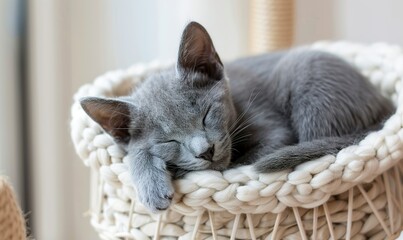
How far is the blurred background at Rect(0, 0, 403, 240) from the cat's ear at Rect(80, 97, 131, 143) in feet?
1.69

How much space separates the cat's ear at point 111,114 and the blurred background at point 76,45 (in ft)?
1.69

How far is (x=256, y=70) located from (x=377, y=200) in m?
0.49

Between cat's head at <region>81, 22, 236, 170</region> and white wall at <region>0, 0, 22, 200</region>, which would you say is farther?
white wall at <region>0, 0, 22, 200</region>

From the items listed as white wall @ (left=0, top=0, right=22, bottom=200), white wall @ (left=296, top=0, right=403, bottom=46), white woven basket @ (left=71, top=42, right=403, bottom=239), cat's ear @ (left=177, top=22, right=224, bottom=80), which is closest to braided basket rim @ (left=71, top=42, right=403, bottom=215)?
white woven basket @ (left=71, top=42, right=403, bottom=239)

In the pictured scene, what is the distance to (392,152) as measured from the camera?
0.96 metres

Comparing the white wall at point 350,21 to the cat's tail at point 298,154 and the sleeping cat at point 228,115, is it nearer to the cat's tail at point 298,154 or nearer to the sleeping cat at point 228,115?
the sleeping cat at point 228,115

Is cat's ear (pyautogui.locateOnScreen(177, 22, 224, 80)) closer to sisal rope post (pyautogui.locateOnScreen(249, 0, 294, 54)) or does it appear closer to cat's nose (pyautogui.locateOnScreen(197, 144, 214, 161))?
cat's nose (pyautogui.locateOnScreen(197, 144, 214, 161))

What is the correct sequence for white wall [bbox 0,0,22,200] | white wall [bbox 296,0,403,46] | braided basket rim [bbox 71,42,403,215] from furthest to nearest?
white wall [bbox 296,0,403,46] → white wall [bbox 0,0,22,200] → braided basket rim [bbox 71,42,403,215]

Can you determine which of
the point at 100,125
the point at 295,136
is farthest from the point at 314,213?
the point at 100,125

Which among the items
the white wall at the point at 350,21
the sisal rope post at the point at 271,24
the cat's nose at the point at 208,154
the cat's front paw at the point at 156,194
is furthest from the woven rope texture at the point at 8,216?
the white wall at the point at 350,21

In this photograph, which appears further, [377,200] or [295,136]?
[295,136]

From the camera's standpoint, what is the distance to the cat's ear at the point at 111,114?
1.02m

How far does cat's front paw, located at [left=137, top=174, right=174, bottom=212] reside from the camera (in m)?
0.93

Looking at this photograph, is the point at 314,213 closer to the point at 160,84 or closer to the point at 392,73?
the point at 160,84
